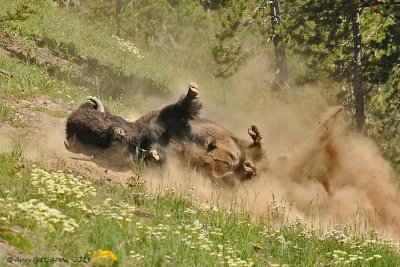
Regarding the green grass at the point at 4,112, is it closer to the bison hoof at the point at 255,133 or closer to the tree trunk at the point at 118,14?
the bison hoof at the point at 255,133

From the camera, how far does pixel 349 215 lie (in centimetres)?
1041

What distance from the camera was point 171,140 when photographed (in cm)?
1056

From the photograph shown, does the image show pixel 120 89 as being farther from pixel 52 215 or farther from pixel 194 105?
pixel 52 215

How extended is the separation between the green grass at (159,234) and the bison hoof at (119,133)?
3.73 ft

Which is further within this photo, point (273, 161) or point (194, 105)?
point (273, 161)

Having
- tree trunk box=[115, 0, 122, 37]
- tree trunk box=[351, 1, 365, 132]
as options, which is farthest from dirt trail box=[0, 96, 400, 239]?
tree trunk box=[115, 0, 122, 37]

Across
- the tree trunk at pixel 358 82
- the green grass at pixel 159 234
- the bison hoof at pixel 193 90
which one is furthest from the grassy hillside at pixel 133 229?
the tree trunk at pixel 358 82

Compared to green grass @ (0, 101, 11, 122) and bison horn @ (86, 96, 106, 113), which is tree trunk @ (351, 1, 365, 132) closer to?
bison horn @ (86, 96, 106, 113)

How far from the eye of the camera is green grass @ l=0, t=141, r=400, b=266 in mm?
5562

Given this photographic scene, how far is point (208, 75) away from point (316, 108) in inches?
497

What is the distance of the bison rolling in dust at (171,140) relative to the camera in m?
10.0

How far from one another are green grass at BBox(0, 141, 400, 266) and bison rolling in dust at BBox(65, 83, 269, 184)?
1.14 meters

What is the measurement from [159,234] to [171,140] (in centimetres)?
417

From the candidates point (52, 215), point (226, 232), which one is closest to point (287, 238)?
point (226, 232)
